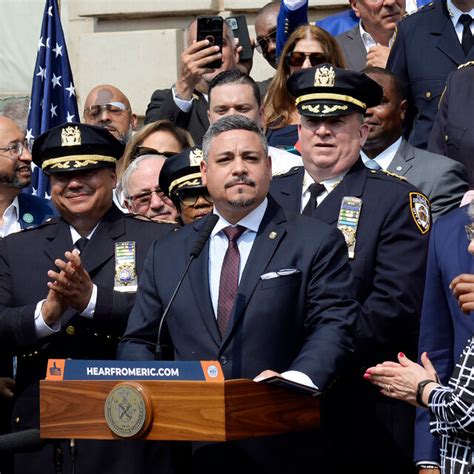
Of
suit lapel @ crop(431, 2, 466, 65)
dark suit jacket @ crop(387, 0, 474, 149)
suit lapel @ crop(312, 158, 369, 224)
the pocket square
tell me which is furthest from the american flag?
the pocket square

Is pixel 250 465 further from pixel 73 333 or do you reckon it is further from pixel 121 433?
pixel 73 333

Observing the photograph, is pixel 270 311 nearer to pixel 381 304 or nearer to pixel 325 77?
pixel 381 304

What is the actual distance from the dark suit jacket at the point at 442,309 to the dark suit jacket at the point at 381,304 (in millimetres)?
608

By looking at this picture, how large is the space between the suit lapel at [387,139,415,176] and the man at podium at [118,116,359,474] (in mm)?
1459

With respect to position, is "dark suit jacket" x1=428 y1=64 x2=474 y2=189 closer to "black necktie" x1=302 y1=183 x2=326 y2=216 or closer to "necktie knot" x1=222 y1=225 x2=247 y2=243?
"black necktie" x1=302 y1=183 x2=326 y2=216

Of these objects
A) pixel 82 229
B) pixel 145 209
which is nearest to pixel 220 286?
pixel 82 229

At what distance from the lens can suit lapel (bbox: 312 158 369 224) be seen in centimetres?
616

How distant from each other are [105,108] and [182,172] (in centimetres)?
222

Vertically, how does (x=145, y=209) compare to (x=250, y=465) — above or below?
above

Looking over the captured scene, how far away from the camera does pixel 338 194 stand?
620 cm

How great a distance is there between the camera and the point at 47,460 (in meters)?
6.09

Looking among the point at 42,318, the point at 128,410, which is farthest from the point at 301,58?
the point at 128,410

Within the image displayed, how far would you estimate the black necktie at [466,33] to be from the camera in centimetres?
784

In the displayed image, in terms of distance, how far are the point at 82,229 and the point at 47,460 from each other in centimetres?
102
